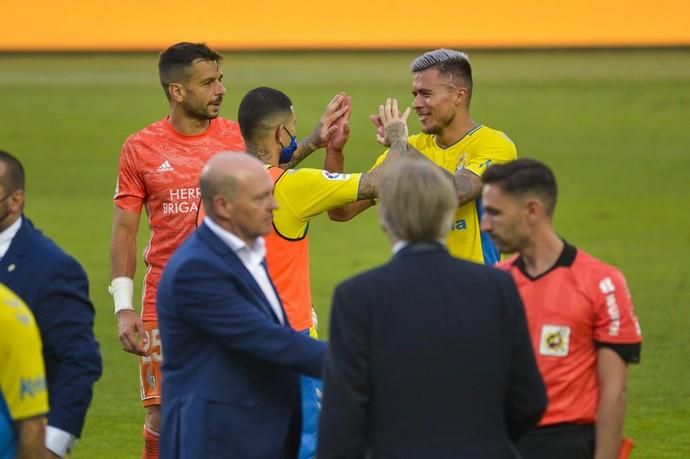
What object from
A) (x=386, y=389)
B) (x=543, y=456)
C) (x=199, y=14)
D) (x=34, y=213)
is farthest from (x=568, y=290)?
(x=199, y=14)

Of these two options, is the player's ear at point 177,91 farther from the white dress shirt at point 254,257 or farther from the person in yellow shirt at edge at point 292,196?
the white dress shirt at point 254,257

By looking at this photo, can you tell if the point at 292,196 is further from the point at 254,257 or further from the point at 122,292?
the point at 254,257

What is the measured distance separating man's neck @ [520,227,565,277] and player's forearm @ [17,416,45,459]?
174cm

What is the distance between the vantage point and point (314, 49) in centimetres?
4225

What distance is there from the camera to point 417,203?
4.39 m

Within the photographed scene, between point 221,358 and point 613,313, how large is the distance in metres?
1.34

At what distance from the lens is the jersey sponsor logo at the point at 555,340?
5.03 metres

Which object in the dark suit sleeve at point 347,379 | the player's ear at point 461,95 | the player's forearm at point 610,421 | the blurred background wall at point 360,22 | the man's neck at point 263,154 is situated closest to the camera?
the dark suit sleeve at point 347,379

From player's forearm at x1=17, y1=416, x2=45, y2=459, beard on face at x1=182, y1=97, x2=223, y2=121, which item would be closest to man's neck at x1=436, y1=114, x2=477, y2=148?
beard on face at x1=182, y1=97, x2=223, y2=121

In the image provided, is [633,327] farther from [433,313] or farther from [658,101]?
[658,101]

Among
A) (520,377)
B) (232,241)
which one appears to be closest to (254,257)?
(232,241)

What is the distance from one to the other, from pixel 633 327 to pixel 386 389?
1.05 m

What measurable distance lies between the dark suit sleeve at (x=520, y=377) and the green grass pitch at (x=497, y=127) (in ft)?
15.3

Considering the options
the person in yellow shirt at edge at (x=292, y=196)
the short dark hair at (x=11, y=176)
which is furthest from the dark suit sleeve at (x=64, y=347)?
the person in yellow shirt at edge at (x=292, y=196)
